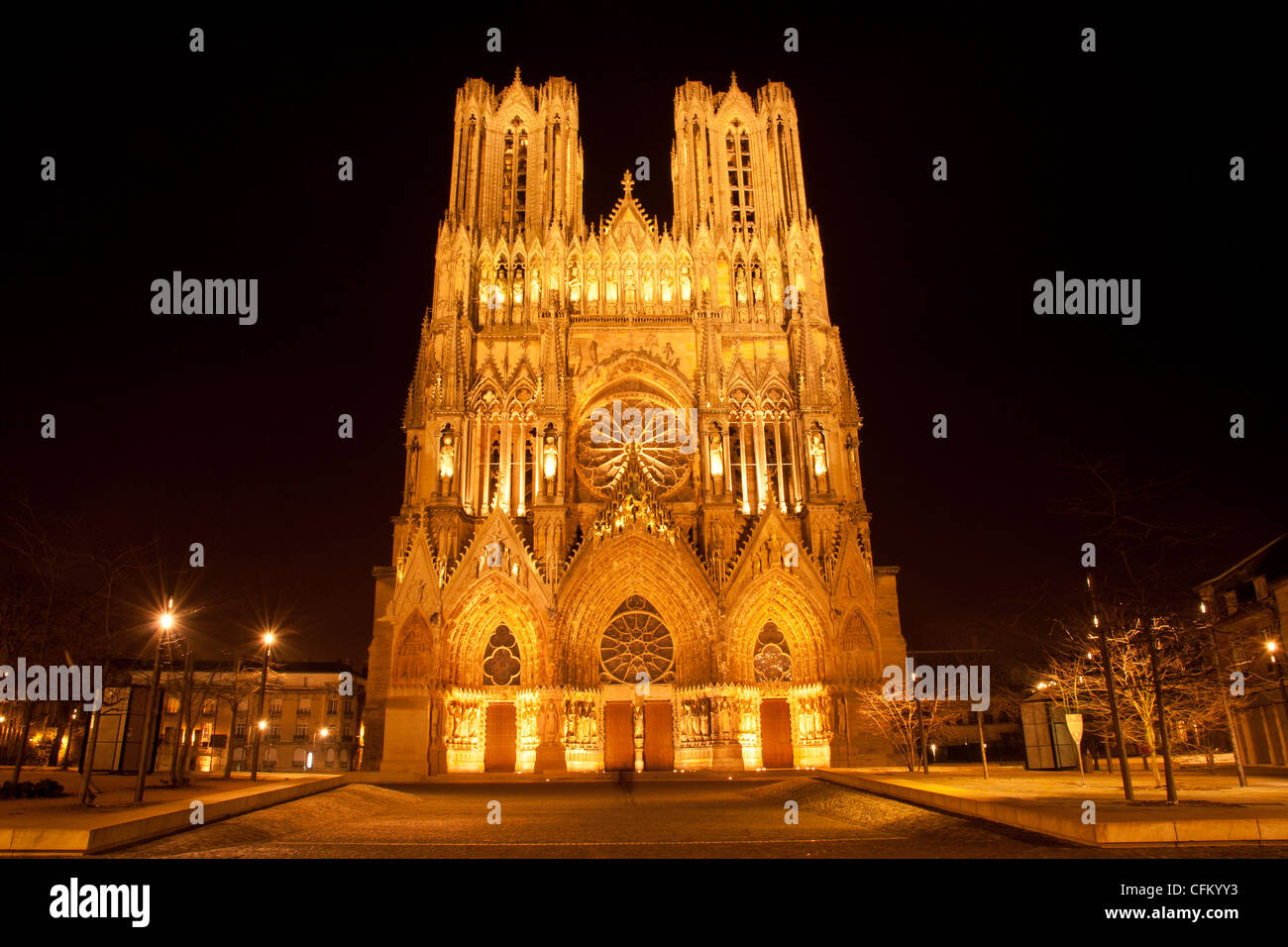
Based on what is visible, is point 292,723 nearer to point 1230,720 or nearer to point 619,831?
point 619,831

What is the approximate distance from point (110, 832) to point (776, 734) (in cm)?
2676

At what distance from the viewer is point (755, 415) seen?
3950cm

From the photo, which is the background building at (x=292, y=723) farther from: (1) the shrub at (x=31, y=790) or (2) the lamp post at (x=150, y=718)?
(2) the lamp post at (x=150, y=718)

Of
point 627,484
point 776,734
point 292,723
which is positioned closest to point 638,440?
point 627,484

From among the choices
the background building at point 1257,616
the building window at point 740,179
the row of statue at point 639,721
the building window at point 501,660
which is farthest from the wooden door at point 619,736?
the building window at point 740,179

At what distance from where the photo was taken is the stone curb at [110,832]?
10.7 metres

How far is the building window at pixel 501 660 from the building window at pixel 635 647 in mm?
3559

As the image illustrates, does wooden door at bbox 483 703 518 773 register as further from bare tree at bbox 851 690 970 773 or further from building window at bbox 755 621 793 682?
bare tree at bbox 851 690 970 773

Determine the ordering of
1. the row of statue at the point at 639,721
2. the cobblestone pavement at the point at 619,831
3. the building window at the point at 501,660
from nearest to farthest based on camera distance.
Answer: the cobblestone pavement at the point at 619,831 → the row of statue at the point at 639,721 → the building window at the point at 501,660

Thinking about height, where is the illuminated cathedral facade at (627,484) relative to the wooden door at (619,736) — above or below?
above

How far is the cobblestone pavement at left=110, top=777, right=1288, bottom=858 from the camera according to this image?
1127 centimetres
